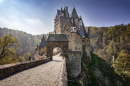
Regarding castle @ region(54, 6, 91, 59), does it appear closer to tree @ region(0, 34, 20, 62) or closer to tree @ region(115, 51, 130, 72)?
tree @ region(115, 51, 130, 72)

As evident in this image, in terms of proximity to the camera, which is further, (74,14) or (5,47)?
(74,14)

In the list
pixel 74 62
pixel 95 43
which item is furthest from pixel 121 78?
pixel 95 43

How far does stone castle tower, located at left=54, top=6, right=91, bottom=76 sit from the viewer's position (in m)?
13.8

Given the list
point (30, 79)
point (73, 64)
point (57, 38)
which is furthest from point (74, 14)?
point (30, 79)

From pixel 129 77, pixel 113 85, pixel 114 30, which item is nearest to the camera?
pixel 113 85

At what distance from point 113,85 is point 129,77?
33.2 feet

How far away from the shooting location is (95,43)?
86688 millimetres

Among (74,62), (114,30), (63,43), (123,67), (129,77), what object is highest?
(114,30)

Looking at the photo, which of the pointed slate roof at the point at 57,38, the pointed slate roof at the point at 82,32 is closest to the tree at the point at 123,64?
the pointed slate roof at the point at 82,32

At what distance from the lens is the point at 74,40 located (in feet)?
75.0

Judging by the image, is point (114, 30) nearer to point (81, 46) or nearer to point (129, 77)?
point (129, 77)

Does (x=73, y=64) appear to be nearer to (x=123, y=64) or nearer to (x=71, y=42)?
(x=71, y=42)

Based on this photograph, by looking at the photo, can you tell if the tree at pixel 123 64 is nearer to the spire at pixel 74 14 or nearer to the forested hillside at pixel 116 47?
the forested hillside at pixel 116 47

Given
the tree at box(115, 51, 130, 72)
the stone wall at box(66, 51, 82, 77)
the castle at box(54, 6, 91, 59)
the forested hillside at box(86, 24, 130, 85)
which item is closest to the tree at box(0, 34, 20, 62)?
the stone wall at box(66, 51, 82, 77)
